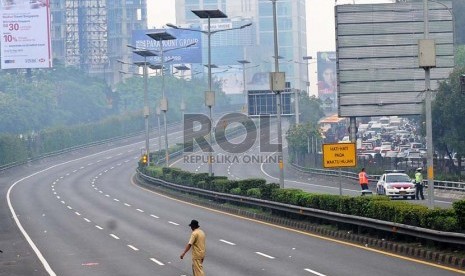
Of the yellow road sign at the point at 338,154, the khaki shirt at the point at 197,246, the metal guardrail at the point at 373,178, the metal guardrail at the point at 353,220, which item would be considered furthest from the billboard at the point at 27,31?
the khaki shirt at the point at 197,246

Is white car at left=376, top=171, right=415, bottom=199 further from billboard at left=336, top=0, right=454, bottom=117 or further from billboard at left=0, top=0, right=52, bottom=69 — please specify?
billboard at left=0, top=0, right=52, bottom=69

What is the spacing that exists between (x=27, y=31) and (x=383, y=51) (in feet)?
279

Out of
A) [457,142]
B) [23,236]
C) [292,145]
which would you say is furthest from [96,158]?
[23,236]

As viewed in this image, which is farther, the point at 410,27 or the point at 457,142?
the point at 457,142

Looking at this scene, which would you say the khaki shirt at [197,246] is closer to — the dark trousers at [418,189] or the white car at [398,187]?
the white car at [398,187]

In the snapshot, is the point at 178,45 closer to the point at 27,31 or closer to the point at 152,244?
the point at 27,31

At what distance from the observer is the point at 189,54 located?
179m

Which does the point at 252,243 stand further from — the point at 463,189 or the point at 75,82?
the point at 75,82

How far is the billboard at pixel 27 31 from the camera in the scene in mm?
146625

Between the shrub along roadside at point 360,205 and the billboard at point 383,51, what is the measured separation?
10.6 meters

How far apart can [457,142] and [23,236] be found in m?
45.8

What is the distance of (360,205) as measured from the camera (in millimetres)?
39875

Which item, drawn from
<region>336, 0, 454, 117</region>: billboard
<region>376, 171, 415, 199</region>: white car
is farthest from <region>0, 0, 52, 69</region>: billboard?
<region>376, 171, 415, 199</region>: white car

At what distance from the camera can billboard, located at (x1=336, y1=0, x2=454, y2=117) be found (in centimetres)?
6938
